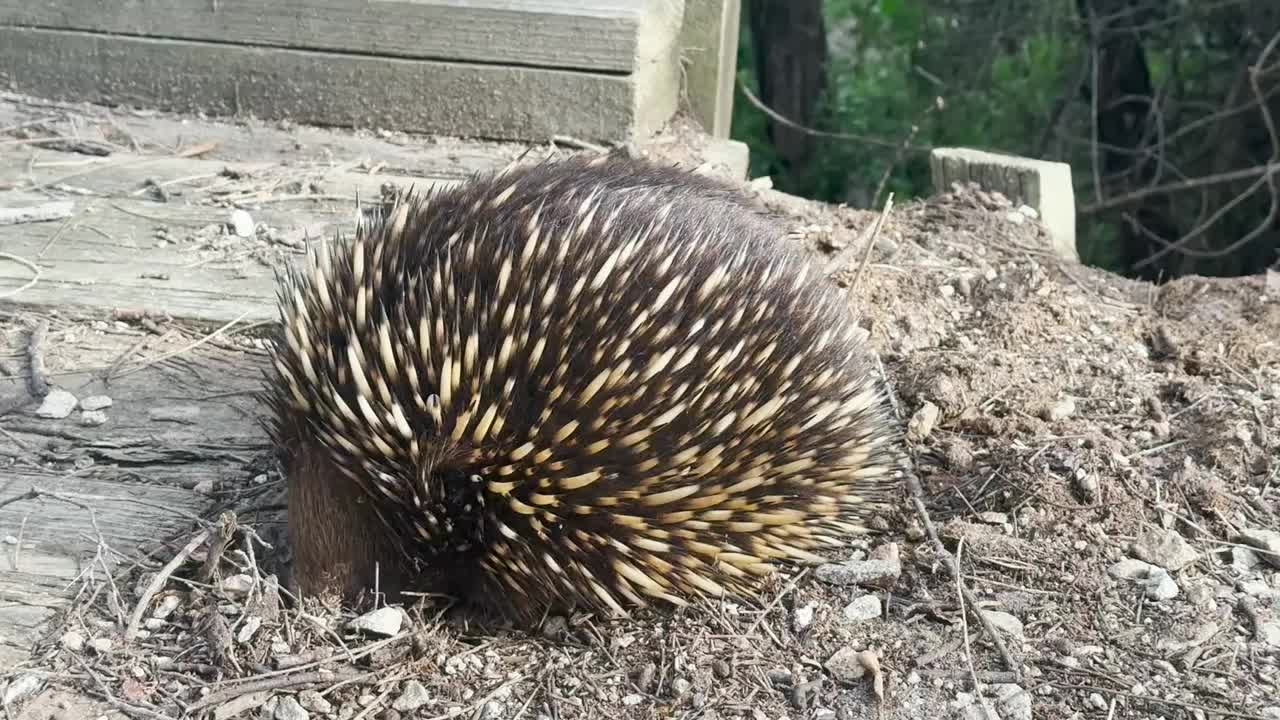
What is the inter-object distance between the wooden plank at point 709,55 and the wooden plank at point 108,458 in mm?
2271

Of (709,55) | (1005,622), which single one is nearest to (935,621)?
(1005,622)

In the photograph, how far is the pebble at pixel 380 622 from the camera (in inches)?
97.7

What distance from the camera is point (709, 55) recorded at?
4.84 metres

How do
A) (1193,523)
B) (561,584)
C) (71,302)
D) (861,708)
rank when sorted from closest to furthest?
(861,708)
(561,584)
(1193,523)
(71,302)

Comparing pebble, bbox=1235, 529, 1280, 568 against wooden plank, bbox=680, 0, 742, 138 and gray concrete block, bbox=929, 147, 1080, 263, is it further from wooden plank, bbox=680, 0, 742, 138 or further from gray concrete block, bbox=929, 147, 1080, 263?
wooden plank, bbox=680, 0, 742, 138

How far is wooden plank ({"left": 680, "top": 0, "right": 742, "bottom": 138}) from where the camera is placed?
4.77m

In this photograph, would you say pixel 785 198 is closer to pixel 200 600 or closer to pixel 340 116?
pixel 340 116

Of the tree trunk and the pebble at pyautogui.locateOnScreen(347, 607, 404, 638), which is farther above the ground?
the tree trunk

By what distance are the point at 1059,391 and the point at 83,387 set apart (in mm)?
2755

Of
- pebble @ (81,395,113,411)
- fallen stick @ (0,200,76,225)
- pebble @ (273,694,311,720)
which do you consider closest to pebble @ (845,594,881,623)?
pebble @ (273,694,311,720)

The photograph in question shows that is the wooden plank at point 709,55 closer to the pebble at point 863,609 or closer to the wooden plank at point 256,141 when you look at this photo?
the wooden plank at point 256,141

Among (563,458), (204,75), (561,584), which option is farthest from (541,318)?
(204,75)

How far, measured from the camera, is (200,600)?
254cm

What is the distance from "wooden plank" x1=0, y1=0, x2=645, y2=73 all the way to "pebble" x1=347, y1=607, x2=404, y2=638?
8.01 ft
